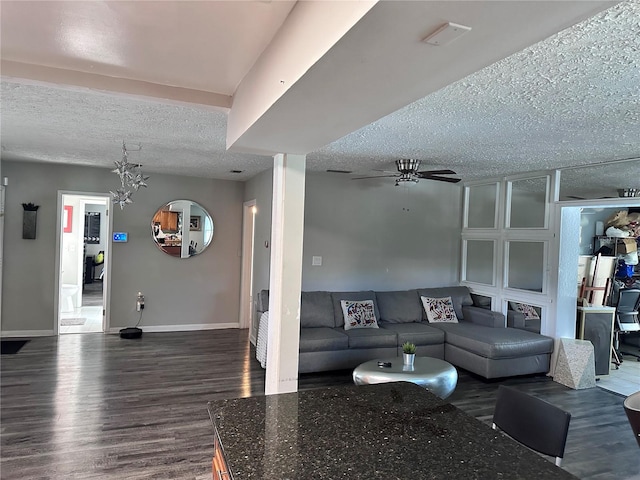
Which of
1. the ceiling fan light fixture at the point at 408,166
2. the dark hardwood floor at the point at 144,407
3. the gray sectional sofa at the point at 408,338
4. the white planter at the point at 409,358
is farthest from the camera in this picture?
the gray sectional sofa at the point at 408,338

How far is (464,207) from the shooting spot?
252 inches

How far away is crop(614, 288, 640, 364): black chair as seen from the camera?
5438 millimetres

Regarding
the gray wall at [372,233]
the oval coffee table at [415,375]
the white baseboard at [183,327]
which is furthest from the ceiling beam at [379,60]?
the white baseboard at [183,327]

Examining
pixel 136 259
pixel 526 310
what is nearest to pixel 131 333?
pixel 136 259

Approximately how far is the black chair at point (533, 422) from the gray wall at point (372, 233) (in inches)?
148

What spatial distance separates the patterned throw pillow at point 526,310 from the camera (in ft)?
16.6

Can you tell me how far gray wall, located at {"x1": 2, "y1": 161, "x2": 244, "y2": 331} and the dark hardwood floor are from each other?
2.11 ft

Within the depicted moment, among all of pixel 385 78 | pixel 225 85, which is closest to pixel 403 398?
pixel 385 78

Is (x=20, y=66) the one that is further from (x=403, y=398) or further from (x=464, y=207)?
(x=464, y=207)

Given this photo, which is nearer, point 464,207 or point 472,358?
point 472,358

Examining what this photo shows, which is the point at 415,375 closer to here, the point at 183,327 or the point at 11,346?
the point at 183,327

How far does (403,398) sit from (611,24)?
66.3 inches

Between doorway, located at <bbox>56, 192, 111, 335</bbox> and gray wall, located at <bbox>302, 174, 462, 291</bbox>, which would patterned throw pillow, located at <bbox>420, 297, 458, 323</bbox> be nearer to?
gray wall, located at <bbox>302, 174, 462, 291</bbox>

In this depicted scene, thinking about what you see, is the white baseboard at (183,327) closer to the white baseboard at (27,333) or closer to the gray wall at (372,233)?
the white baseboard at (27,333)
